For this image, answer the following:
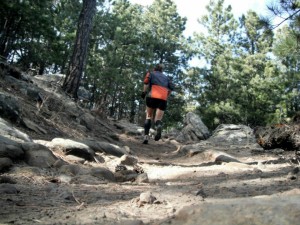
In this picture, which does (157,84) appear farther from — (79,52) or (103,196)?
(103,196)

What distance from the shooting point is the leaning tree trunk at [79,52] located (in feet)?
31.6

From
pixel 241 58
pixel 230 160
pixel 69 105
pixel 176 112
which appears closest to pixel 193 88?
pixel 176 112

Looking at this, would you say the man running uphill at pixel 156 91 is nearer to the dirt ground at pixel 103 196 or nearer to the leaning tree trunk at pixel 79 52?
the leaning tree trunk at pixel 79 52

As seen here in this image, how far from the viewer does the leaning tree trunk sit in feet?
31.6

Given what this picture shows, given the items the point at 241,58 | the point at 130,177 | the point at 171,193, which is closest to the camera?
the point at 171,193

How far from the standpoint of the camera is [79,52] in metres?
9.65

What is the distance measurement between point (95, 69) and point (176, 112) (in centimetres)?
908

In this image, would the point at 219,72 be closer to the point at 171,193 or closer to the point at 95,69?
the point at 95,69

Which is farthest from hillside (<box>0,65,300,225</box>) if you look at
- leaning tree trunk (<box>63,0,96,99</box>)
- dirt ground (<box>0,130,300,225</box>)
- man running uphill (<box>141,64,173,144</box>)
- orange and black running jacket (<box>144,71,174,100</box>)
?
leaning tree trunk (<box>63,0,96,99</box>)

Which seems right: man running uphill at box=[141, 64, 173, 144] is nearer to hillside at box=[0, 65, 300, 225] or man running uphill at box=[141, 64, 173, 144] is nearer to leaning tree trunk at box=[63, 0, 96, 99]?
hillside at box=[0, 65, 300, 225]

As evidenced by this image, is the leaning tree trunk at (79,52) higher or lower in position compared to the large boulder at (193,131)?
higher

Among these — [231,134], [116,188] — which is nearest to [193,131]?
[231,134]

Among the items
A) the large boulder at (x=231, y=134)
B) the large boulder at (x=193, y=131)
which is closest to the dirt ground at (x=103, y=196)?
the large boulder at (x=231, y=134)

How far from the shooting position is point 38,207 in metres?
2.28
